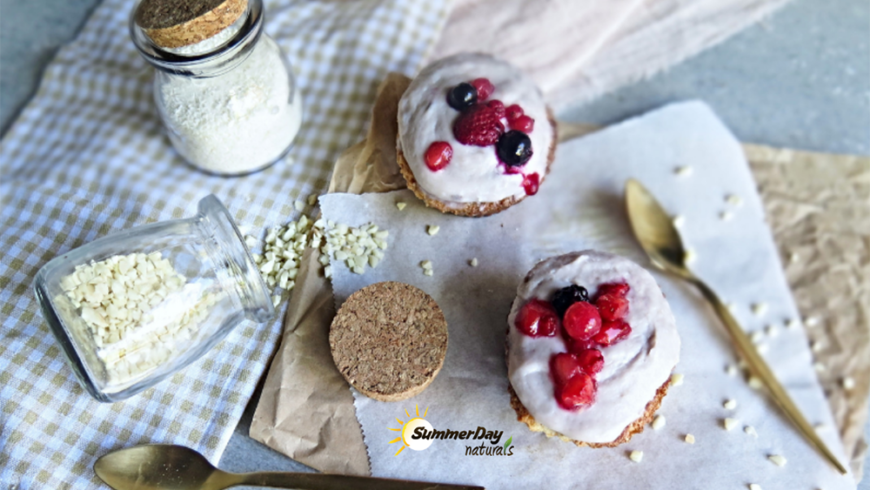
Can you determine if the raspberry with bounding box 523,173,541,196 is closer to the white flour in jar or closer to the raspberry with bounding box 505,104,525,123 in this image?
the raspberry with bounding box 505,104,525,123

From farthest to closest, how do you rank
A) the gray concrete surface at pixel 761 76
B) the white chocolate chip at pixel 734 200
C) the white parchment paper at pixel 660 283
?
the gray concrete surface at pixel 761 76 → the white chocolate chip at pixel 734 200 → the white parchment paper at pixel 660 283

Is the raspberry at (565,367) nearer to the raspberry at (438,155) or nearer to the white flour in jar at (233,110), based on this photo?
the raspberry at (438,155)

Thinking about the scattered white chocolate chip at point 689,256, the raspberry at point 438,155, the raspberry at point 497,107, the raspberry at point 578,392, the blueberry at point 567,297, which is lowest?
the scattered white chocolate chip at point 689,256

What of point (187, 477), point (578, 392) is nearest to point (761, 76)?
point (578, 392)

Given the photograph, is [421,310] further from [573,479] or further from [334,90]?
[334,90]

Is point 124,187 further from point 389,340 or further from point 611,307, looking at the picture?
point 611,307

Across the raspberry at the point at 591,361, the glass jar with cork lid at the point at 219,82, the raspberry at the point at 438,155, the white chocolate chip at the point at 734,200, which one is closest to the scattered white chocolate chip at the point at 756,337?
the white chocolate chip at the point at 734,200

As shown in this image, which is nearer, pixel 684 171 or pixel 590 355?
pixel 590 355

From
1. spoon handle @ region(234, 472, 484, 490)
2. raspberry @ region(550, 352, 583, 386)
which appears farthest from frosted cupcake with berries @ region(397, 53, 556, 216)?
spoon handle @ region(234, 472, 484, 490)
